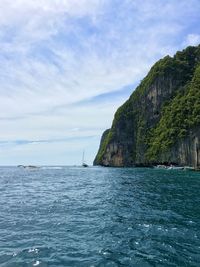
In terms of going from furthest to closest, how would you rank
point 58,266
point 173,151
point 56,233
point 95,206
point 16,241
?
1. point 173,151
2. point 95,206
3. point 56,233
4. point 16,241
5. point 58,266

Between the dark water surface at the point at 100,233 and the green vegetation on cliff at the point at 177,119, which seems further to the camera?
the green vegetation on cliff at the point at 177,119

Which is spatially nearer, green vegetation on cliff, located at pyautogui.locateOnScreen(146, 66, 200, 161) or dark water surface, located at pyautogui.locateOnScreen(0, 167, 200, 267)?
dark water surface, located at pyautogui.locateOnScreen(0, 167, 200, 267)

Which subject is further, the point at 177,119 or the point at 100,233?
the point at 177,119

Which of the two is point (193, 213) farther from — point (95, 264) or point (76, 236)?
point (95, 264)

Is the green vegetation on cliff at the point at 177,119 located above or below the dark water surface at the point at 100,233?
above

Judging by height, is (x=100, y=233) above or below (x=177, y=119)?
below

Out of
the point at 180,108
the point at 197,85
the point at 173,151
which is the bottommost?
the point at 173,151

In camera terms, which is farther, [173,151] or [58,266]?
[173,151]

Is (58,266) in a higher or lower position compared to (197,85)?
lower

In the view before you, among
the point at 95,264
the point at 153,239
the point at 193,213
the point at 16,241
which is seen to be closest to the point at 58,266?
the point at 95,264

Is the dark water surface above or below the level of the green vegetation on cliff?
below

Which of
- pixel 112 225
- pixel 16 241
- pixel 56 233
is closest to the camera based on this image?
pixel 16 241

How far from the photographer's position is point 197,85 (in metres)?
178

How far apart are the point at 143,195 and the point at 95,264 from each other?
32.2m
